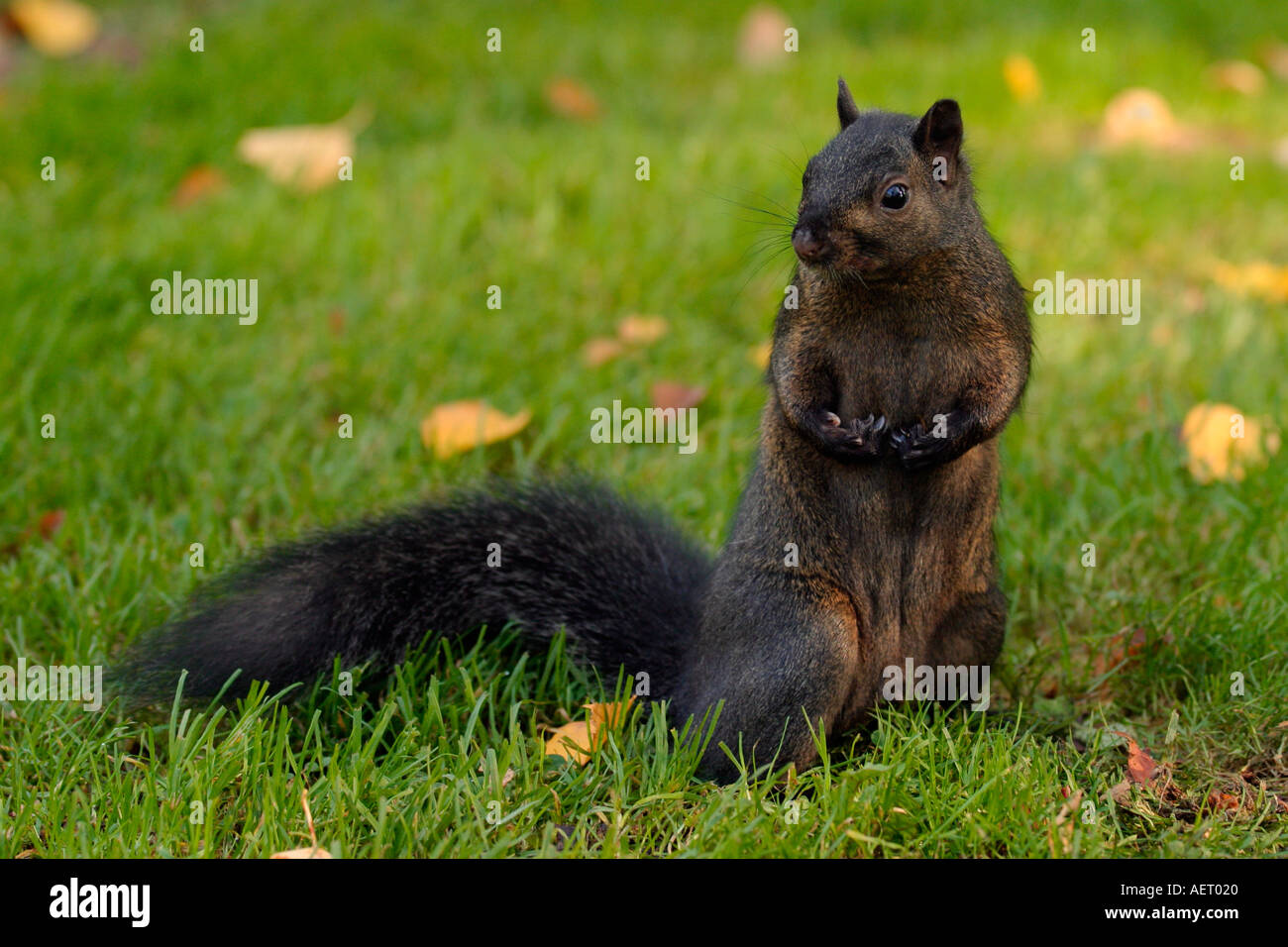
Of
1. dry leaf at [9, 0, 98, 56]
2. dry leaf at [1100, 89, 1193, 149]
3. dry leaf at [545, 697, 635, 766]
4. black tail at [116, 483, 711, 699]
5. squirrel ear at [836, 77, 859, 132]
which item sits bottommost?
dry leaf at [545, 697, 635, 766]

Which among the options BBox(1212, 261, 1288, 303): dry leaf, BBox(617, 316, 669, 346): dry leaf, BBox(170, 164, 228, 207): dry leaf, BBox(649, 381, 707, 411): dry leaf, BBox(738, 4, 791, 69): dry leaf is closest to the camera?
BBox(649, 381, 707, 411): dry leaf

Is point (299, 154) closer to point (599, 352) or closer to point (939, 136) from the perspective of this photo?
point (599, 352)

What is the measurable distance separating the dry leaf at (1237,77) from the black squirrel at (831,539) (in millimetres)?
5192

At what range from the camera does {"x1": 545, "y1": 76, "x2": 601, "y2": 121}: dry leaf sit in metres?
6.46

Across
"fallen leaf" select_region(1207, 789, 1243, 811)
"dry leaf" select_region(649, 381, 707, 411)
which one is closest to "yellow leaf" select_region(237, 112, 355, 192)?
"dry leaf" select_region(649, 381, 707, 411)

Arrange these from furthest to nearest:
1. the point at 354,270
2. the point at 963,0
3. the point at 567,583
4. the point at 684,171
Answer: the point at 963,0 → the point at 684,171 → the point at 354,270 → the point at 567,583

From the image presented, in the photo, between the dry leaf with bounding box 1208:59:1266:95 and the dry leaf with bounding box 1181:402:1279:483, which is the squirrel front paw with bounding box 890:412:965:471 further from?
the dry leaf with bounding box 1208:59:1266:95

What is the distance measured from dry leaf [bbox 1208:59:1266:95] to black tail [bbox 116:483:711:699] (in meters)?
5.26

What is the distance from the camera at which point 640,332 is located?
15.0 feet

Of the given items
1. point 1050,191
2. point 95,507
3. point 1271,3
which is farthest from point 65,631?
point 1271,3

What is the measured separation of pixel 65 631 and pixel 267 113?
3544mm

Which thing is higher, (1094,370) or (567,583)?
(1094,370)

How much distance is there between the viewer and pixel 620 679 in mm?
2830
